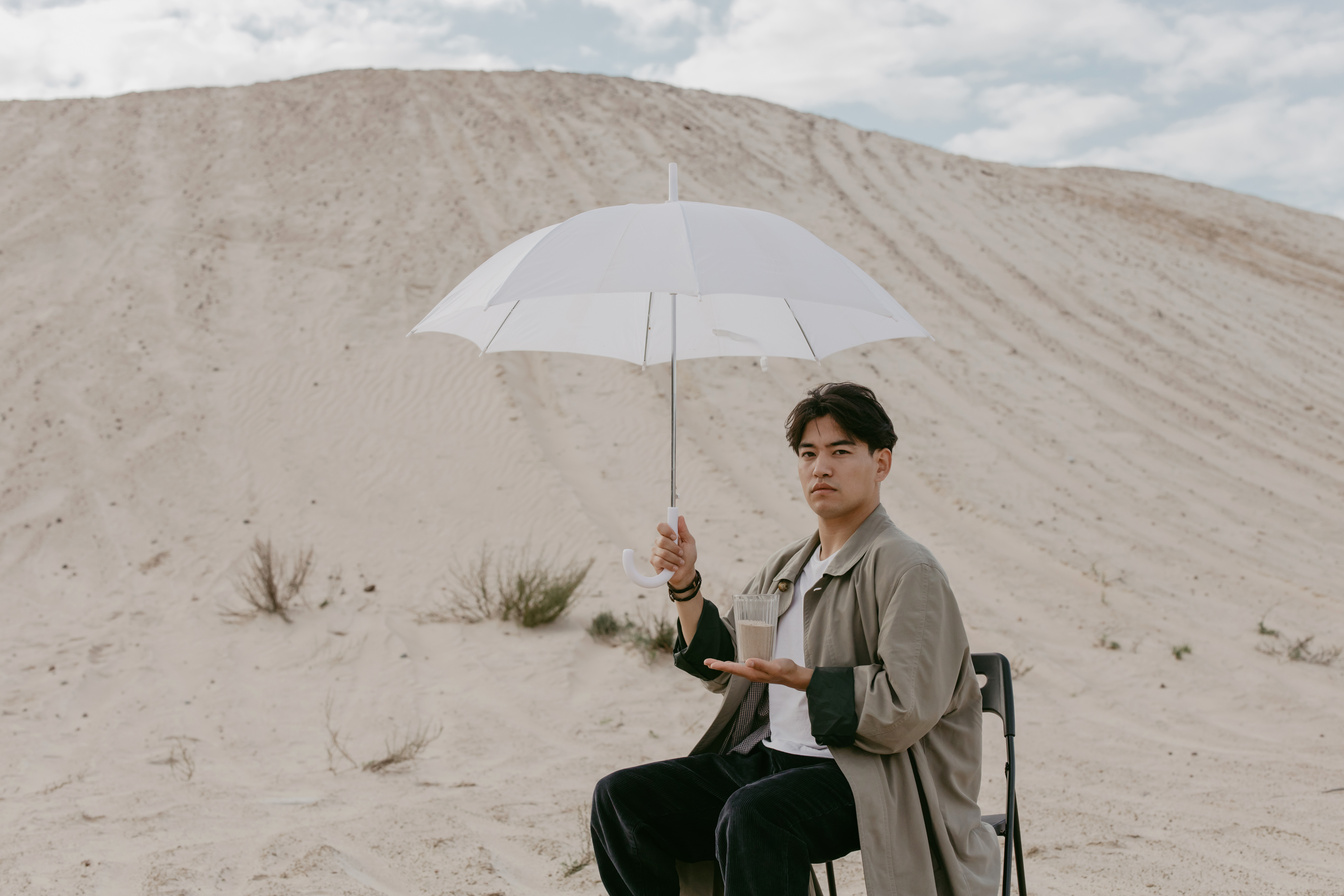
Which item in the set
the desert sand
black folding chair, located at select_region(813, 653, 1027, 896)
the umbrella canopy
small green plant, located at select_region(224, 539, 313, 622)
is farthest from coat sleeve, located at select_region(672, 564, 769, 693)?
small green plant, located at select_region(224, 539, 313, 622)

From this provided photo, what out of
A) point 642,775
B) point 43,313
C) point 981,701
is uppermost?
point 43,313

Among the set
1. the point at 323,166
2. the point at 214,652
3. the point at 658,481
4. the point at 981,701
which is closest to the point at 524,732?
the point at 214,652

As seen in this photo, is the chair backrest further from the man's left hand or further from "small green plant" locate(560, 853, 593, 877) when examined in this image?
"small green plant" locate(560, 853, 593, 877)

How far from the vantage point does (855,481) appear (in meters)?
2.46

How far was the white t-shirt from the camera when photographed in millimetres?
2443

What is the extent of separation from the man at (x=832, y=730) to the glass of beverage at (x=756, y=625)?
0.06 meters

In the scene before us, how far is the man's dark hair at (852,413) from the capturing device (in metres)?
2.46

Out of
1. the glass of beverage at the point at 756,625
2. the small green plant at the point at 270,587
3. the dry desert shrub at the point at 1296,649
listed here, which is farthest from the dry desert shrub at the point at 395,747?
the dry desert shrub at the point at 1296,649

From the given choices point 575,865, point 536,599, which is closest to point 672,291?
point 575,865

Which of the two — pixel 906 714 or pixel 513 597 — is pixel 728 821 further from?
pixel 513 597

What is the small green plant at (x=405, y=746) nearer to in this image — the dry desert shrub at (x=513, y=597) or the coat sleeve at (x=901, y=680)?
the dry desert shrub at (x=513, y=597)

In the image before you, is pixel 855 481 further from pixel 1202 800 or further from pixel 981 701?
pixel 1202 800

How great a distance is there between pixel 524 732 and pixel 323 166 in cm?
1311

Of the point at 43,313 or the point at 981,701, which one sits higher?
the point at 43,313
